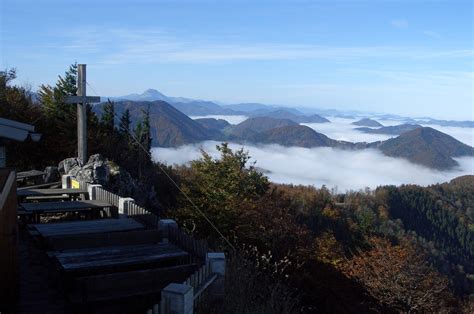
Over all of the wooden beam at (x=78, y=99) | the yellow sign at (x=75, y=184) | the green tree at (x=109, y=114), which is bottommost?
the yellow sign at (x=75, y=184)

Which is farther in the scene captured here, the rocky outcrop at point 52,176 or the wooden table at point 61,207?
the rocky outcrop at point 52,176

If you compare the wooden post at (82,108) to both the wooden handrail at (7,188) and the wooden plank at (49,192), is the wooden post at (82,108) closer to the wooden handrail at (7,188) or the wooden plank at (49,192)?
the wooden plank at (49,192)

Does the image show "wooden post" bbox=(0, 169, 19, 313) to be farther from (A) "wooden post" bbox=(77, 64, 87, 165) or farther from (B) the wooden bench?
(A) "wooden post" bbox=(77, 64, 87, 165)

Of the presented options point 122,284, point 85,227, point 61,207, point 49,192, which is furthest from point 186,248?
A: point 49,192

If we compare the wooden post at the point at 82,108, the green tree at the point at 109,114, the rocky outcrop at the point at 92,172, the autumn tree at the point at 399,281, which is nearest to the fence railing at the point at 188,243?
the rocky outcrop at the point at 92,172

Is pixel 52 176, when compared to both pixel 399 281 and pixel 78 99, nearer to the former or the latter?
pixel 78 99
